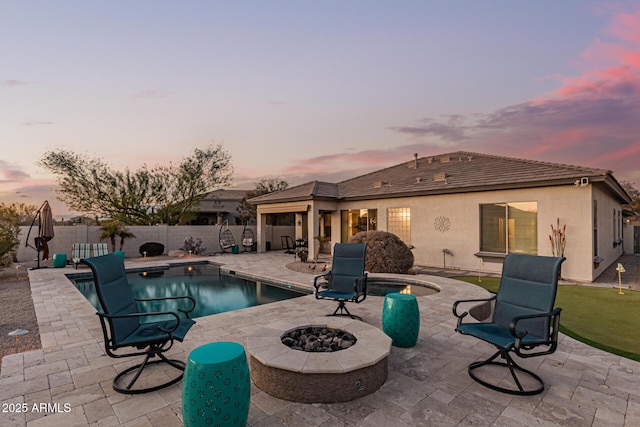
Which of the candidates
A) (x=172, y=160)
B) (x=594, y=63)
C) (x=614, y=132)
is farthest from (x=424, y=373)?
(x=172, y=160)

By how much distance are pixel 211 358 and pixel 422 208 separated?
37.8 ft

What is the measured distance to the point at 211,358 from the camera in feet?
7.64

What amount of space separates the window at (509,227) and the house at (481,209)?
0.03m

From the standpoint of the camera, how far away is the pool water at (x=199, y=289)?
307 inches

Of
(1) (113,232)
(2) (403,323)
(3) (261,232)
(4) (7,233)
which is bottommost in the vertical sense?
(2) (403,323)

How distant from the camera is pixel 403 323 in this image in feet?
13.8

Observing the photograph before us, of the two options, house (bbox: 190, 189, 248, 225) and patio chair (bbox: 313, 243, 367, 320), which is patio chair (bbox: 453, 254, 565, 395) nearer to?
patio chair (bbox: 313, 243, 367, 320)

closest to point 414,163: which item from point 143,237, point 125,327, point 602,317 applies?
point 602,317

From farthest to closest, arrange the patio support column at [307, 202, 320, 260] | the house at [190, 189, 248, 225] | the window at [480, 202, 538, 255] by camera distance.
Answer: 1. the house at [190, 189, 248, 225]
2. the patio support column at [307, 202, 320, 260]
3. the window at [480, 202, 538, 255]

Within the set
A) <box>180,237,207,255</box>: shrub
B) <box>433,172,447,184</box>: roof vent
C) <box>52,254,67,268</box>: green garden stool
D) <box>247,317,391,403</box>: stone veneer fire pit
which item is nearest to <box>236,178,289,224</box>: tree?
<box>180,237,207,255</box>: shrub

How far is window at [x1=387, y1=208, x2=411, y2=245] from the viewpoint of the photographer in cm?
1314

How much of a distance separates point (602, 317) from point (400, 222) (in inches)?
315

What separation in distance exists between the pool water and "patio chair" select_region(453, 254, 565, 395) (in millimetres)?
5611

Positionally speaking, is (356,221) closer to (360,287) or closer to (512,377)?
(360,287)
